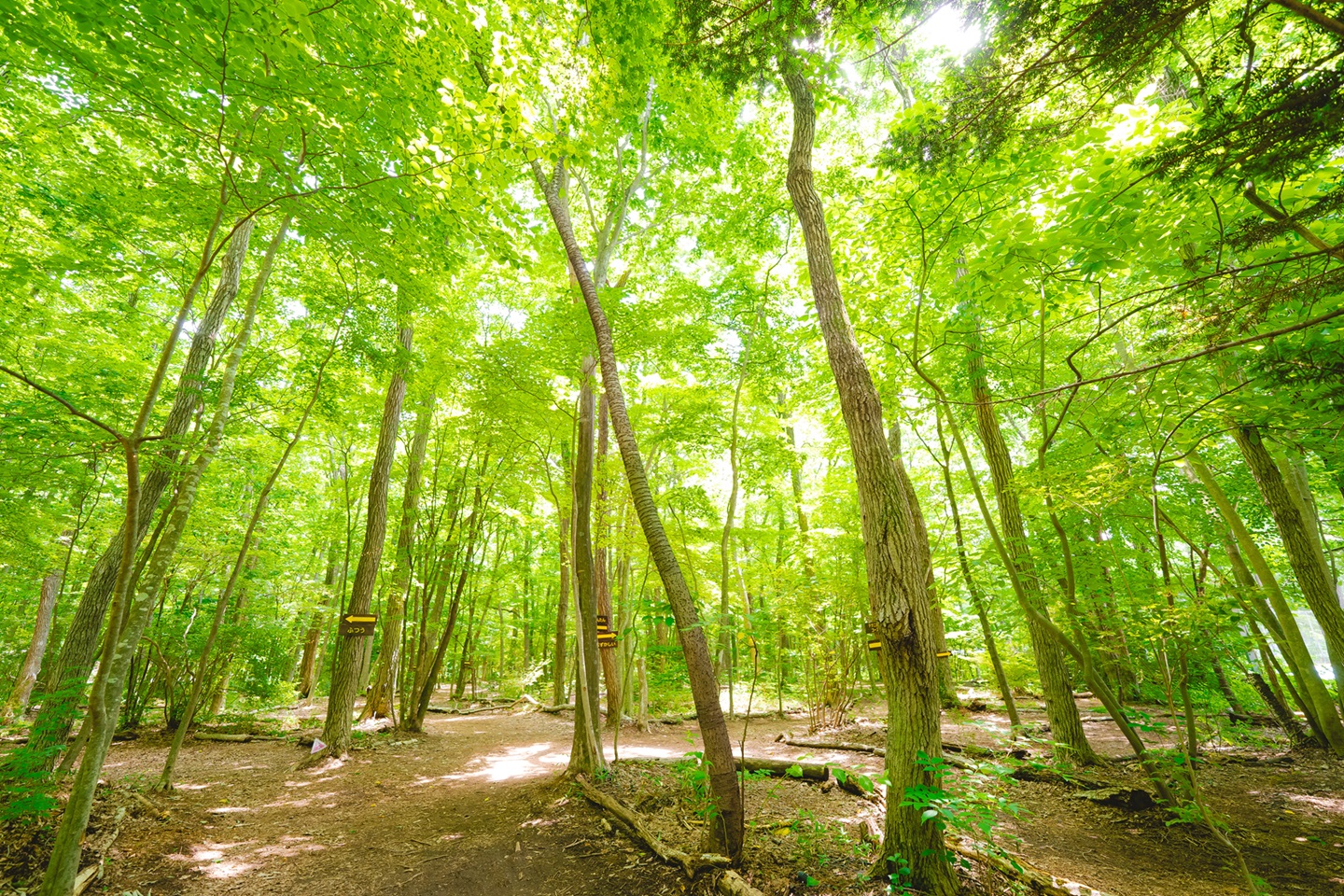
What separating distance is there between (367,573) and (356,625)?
2.81 feet

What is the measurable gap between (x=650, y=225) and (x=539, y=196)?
265 centimetres

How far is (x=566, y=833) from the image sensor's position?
4230 mm

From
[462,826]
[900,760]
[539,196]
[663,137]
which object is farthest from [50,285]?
[900,760]

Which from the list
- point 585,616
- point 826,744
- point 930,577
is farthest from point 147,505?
point 930,577

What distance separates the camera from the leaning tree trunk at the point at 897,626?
9.73 feet

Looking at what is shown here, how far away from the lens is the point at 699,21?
11.4ft

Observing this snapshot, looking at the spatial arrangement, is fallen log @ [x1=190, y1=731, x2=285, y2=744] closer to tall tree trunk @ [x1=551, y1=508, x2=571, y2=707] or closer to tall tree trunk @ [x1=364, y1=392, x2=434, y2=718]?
tall tree trunk @ [x1=364, y1=392, x2=434, y2=718]

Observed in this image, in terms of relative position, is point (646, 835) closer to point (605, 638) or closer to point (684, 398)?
point (605, 638)

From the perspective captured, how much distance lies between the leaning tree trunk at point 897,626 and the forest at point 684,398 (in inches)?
1.0

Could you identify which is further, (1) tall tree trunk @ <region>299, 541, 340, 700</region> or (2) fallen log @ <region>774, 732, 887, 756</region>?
(1) tall tree trunk @ <region>299, 541, 340, 700</region>

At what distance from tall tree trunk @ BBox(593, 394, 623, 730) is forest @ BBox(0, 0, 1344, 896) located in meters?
0.11

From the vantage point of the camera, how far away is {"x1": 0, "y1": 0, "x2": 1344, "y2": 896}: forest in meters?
2.92

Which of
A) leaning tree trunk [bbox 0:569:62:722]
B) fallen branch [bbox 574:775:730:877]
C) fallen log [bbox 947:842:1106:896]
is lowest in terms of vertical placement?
fallen branch [bbox 574:775:730:877]

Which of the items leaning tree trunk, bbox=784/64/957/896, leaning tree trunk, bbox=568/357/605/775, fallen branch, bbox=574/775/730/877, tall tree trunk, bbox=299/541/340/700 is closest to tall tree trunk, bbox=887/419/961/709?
leaning tree trunk, bbox=784/64/957/896
